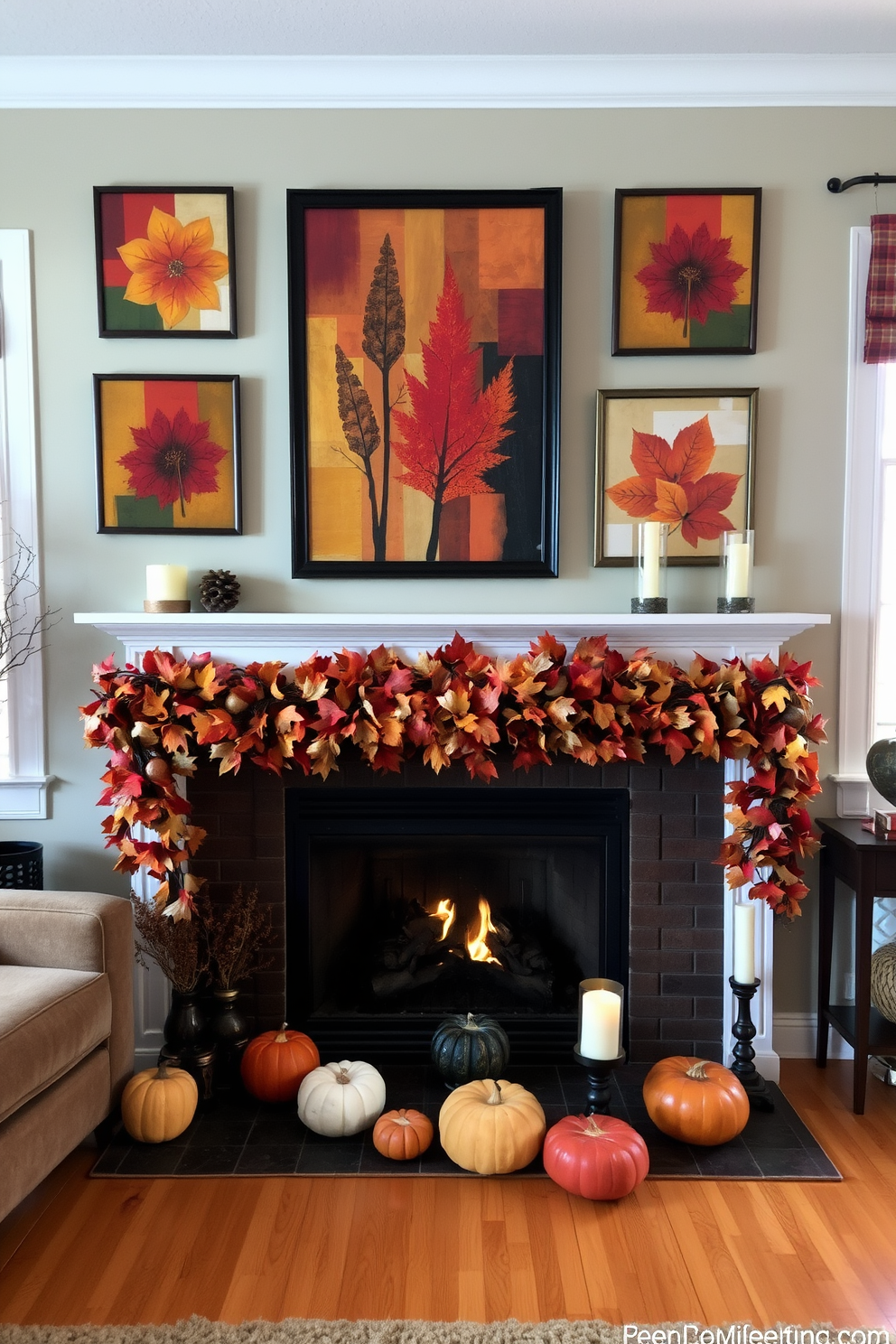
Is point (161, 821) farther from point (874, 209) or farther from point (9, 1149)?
point (874, 209)

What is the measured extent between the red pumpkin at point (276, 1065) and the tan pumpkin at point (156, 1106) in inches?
7.1

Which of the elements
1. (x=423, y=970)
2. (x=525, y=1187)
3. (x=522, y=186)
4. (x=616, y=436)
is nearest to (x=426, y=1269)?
(x=525, y=1187)

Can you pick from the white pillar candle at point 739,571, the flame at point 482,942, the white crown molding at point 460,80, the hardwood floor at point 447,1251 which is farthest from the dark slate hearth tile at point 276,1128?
the white crown molding at point 460,80

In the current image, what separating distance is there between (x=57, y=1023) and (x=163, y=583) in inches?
45.2

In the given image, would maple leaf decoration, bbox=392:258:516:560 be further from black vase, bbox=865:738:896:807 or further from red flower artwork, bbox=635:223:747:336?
A: black vase, bbox=865:738:896:807

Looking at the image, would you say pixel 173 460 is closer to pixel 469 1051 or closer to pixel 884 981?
pixel 469 1051

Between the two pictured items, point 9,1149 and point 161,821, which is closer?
point 9,1149

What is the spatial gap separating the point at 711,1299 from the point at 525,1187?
1.56 ft

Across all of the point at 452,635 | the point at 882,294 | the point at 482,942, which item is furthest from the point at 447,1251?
the point at 882,294

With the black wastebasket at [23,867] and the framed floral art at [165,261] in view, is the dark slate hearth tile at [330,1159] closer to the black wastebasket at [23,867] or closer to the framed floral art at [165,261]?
the black wastebasket at [23,867]

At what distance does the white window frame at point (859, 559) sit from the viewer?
8.61 feet

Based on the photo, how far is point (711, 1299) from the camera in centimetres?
175

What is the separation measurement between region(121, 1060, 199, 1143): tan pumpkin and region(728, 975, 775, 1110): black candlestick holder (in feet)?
4.65

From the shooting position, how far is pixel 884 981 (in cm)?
250
